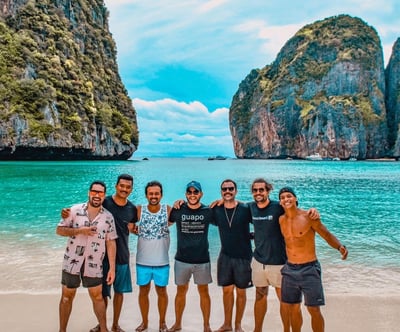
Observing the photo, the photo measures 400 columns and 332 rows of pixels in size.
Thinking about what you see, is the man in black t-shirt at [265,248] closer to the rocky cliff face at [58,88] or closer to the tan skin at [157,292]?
the tan skin at [157,292]

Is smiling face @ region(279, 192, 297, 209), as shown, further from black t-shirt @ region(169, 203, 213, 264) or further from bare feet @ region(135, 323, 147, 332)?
bare feet @ region(135, 323, 147, 332)

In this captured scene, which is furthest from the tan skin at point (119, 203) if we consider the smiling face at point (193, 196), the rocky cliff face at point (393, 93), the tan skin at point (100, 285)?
the rocky cliff face at point (393, 93)

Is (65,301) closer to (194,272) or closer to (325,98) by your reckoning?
(194,272)

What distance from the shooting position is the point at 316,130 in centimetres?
11931

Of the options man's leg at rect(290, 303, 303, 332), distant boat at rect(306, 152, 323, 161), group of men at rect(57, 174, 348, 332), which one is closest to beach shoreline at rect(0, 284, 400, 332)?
group of men at rect(57, 174, 348, 332)

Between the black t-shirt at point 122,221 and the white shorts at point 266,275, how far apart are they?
157 centimetres

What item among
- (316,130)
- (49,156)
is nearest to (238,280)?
(49,156)

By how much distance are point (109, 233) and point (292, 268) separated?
2.09m

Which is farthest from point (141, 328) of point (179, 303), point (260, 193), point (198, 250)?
point (260, 193)

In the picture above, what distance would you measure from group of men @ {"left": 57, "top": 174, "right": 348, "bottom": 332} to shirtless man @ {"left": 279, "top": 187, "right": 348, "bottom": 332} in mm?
11

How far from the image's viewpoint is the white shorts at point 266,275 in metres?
4.40

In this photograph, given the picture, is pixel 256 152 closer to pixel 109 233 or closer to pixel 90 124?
pixel 90 124

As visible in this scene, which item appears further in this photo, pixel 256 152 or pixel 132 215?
pixel 256 152

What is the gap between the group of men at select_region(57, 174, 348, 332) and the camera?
13.6ft
